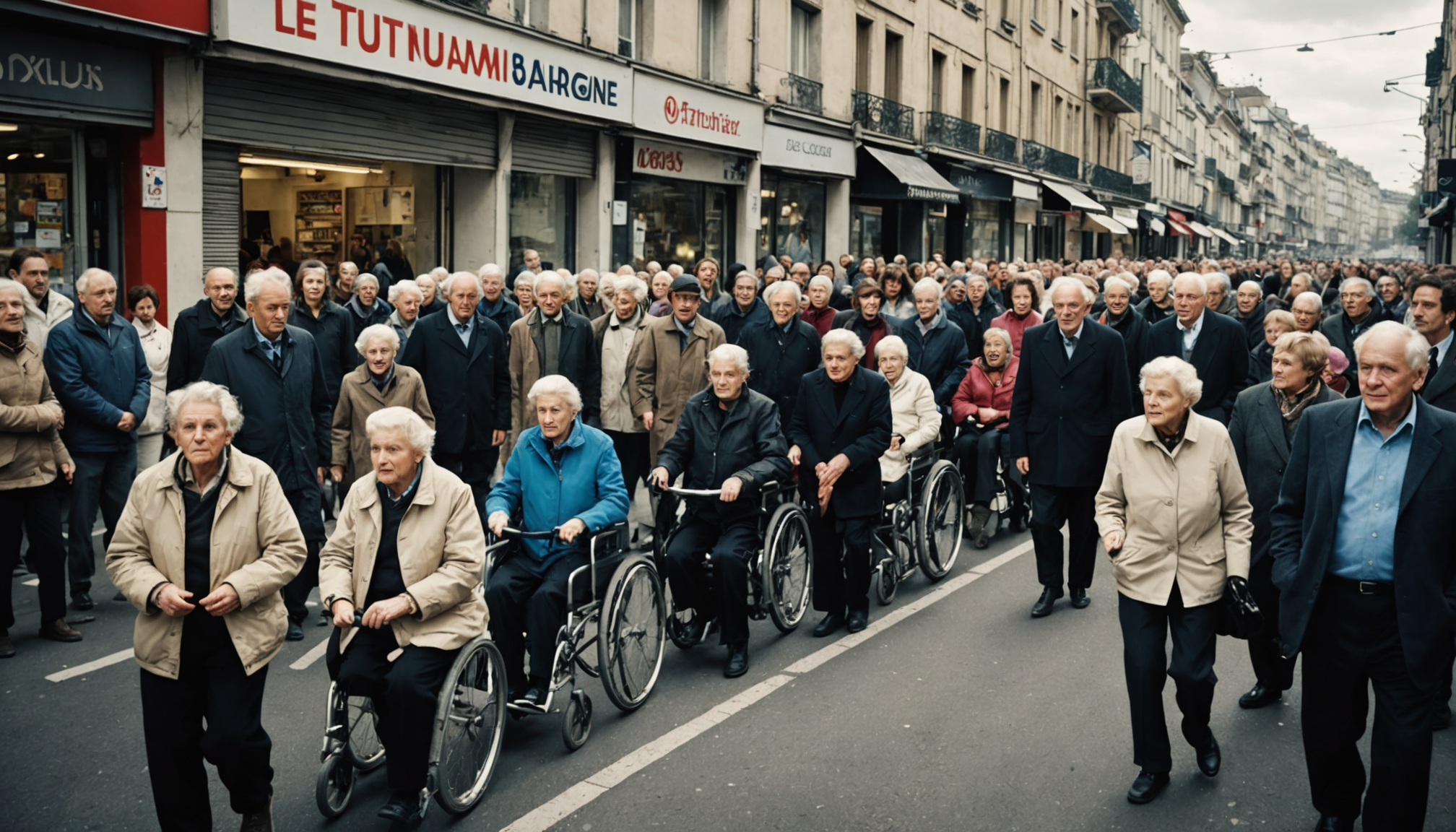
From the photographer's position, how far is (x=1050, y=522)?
24.8ft

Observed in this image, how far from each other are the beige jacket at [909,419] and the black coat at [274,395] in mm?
3536

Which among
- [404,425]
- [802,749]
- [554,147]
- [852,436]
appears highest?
[554,147]

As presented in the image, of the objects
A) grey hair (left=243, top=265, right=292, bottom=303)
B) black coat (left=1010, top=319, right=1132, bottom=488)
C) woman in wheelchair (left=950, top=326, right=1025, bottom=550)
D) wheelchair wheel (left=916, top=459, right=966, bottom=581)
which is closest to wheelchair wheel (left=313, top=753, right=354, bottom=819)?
grey hair (left=243, top=265, right=292, bottom=303)

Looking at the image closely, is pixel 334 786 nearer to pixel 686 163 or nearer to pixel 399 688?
pixel 399 688

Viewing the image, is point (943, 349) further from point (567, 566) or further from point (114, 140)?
point (114, 140)

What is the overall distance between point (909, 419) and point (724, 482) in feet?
6.71

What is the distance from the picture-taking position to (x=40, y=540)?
6652 millimetres

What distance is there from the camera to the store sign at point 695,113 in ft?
58.0

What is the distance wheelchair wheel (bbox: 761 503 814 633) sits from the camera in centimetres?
670

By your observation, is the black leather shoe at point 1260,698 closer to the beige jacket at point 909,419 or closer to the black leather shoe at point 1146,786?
the black leather shoe at point 1146,786

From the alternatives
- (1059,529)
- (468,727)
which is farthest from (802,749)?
(1059,529)

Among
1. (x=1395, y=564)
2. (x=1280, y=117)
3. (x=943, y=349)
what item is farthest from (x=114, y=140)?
(x=1280, y=117)

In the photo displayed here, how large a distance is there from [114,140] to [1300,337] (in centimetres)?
967

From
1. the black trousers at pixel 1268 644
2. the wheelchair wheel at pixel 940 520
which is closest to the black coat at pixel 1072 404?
the wheelchair wheel at pixel 940 520
